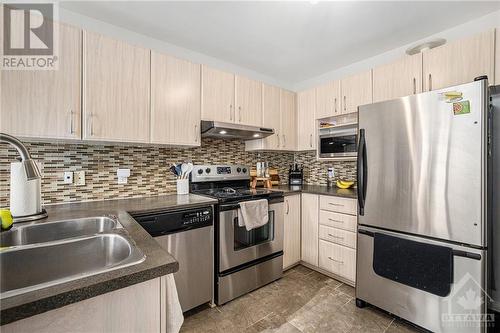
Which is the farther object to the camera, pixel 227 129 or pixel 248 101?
pixel 248 101

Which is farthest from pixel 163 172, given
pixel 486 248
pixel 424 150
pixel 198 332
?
pixel 486 248

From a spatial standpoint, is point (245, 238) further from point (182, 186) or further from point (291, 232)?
point (182, 186)

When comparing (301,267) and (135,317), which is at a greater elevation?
(135,317)

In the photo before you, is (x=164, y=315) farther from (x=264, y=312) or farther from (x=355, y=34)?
(x=355, y=34)

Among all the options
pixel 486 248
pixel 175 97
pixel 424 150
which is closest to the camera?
pixel 486 248

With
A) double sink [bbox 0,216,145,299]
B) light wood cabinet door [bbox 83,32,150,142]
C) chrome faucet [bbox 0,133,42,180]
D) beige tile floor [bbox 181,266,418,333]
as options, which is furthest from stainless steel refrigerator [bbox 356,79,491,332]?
chrome faucet [bbox 0,133,42,180]

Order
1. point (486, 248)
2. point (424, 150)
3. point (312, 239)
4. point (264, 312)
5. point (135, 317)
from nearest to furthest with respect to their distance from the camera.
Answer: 1. point (135, 317)
2. point (486, 248)
3. point (424, 150)
4. point (264, 312)
5. point (312, 239)

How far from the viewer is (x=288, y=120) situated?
301cm

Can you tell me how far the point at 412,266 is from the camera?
5.32ft

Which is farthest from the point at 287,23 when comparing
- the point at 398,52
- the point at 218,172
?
the point at 218,172

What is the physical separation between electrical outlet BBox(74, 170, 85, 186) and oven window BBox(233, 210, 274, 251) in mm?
1314

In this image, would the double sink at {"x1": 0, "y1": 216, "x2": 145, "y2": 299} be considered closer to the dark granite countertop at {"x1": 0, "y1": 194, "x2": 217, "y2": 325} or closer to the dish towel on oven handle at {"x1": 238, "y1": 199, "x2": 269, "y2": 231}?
the dark granite countertop at {"x1": 0, "y1": 194, "x2": 217, "y2": 325}

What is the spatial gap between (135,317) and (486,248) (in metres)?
1.92

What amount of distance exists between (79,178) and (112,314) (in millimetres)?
1593
